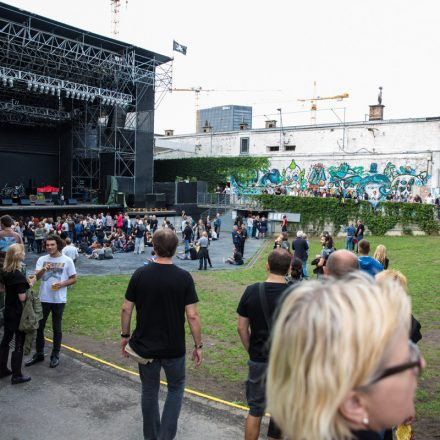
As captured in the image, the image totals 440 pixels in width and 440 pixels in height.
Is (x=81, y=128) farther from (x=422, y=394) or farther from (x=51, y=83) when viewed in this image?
(x=422, y=394)

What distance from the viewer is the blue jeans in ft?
13.6

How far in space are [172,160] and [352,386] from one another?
140ft

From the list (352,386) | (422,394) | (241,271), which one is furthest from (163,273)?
(241,271)

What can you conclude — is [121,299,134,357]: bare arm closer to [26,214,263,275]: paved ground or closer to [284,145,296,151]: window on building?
[26,214,263,275]: paved ground

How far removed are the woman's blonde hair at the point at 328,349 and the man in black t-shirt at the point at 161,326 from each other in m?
2.72

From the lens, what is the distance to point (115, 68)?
104ft

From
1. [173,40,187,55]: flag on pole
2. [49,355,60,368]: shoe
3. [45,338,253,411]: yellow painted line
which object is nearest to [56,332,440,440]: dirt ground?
[45,338,253,411]: yellow painted line

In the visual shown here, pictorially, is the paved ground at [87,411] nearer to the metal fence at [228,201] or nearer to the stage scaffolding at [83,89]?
the stage scaffolding at [83,89]

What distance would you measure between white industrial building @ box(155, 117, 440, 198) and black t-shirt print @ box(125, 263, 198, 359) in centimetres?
2902

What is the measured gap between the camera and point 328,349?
131 cm

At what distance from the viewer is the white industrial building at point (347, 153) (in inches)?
1222

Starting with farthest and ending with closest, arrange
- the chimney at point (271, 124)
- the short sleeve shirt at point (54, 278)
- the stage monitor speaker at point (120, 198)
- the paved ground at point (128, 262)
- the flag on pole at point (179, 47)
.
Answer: the chimney at point (271, 124)
the flag on pole at point (179, 47)
the stage monitor speaker at point (120, 198)
the paved ground at point (128, 262)
the short sleeve shirt at point (54, 278)

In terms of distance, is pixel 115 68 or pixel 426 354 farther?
pixel 115 68

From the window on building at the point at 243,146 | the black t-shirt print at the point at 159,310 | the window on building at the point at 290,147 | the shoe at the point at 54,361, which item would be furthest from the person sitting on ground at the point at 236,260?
the window on building at the point at 243,146
